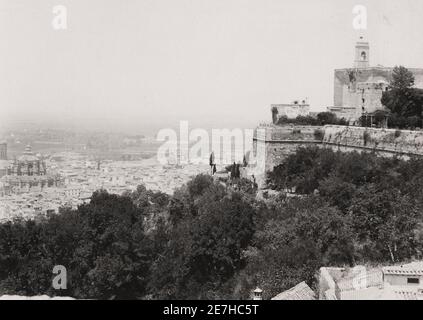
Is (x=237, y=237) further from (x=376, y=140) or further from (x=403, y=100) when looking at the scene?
(x=403, y=100)

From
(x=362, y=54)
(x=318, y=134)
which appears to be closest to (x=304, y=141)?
(x=318, y=134)

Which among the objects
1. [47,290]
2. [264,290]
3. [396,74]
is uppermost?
[396,74]

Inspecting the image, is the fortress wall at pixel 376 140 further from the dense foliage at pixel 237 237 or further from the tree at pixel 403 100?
the tree at pixel 403 100

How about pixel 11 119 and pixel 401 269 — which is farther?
pixel 11 119

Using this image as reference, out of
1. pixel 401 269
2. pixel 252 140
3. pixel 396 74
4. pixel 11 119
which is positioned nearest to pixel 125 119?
pixel 11 119

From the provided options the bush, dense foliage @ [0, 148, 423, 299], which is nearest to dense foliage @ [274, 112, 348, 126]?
the bush

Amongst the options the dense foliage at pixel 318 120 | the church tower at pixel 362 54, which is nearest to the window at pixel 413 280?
the dense foliage at pixel 318 120
